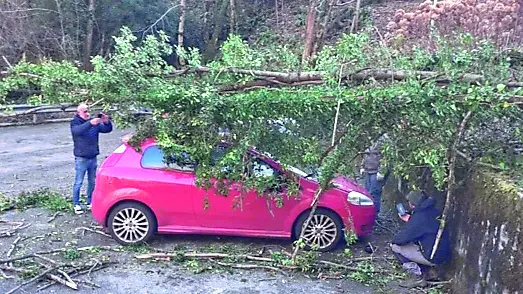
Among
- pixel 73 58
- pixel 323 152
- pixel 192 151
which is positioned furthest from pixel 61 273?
pixel 73 58

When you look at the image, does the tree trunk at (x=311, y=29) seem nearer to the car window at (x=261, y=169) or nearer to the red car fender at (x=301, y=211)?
the red car fender at (x=301, y=211)

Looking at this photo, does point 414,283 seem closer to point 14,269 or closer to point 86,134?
point 14,269

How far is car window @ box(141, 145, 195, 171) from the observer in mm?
8711

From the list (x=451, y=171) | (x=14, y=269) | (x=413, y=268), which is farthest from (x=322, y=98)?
(x=14, y=269)

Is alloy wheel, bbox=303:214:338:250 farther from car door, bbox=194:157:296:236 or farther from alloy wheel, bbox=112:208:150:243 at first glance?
alloy wheel, bbox=112:208:150:243

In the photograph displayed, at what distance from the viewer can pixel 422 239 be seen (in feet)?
25.7

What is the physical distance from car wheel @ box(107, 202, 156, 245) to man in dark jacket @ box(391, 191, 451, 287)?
11.5 feet

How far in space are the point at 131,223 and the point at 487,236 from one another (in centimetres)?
483

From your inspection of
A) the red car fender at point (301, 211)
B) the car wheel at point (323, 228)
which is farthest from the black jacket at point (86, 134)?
the car wheel at point (323, 228)

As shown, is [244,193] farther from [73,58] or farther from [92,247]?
[73,58]

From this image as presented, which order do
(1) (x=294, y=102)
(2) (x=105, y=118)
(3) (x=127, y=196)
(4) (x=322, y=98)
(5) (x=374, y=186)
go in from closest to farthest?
(4) (x=322, y=98)
(1) (x=294, y=102)
(3) (x=127, y=196)
(2) (x=105, y=118)
(5) (x=374, y=186)

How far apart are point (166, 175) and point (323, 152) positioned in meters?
2.32

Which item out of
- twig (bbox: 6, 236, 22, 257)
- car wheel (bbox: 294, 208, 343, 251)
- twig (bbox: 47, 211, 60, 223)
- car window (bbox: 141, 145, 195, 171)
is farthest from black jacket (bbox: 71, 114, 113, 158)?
car wheel (bbox: 294, 208, 343, 251)

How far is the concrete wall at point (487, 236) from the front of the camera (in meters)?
6.13
